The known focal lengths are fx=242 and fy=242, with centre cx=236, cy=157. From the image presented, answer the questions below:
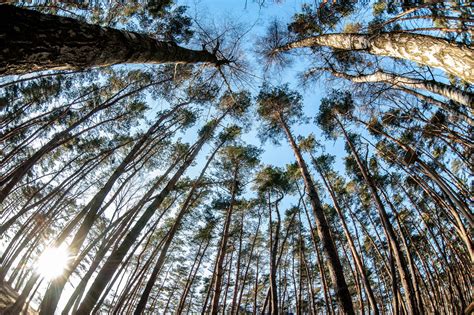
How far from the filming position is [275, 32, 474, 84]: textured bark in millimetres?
1770

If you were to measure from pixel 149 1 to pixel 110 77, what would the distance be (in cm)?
304

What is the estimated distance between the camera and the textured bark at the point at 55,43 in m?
1.39

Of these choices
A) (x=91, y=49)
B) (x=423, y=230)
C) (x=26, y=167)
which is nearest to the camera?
(x=91, y=49)

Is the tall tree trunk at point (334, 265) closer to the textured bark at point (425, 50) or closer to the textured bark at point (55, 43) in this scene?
the textured bark at point (425, 50)

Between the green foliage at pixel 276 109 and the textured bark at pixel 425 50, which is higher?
the green foliage at pixel 276 109

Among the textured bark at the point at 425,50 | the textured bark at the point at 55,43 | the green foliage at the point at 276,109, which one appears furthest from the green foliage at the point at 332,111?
the textured bark at the point at 55,43

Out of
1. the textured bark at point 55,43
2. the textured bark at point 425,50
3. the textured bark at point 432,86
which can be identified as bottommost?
the textured bark at point 55,43

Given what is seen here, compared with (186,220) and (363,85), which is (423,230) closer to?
(363,85)

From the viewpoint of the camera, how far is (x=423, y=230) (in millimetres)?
12203

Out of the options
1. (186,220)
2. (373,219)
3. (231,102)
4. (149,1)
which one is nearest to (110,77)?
(149,1)

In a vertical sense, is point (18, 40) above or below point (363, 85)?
below

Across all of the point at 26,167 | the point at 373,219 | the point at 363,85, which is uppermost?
the point at 373,219

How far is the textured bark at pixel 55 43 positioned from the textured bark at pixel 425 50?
266 cm

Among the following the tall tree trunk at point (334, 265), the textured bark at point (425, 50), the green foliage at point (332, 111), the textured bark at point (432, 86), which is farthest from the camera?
the green foliage at point (332, 111)
